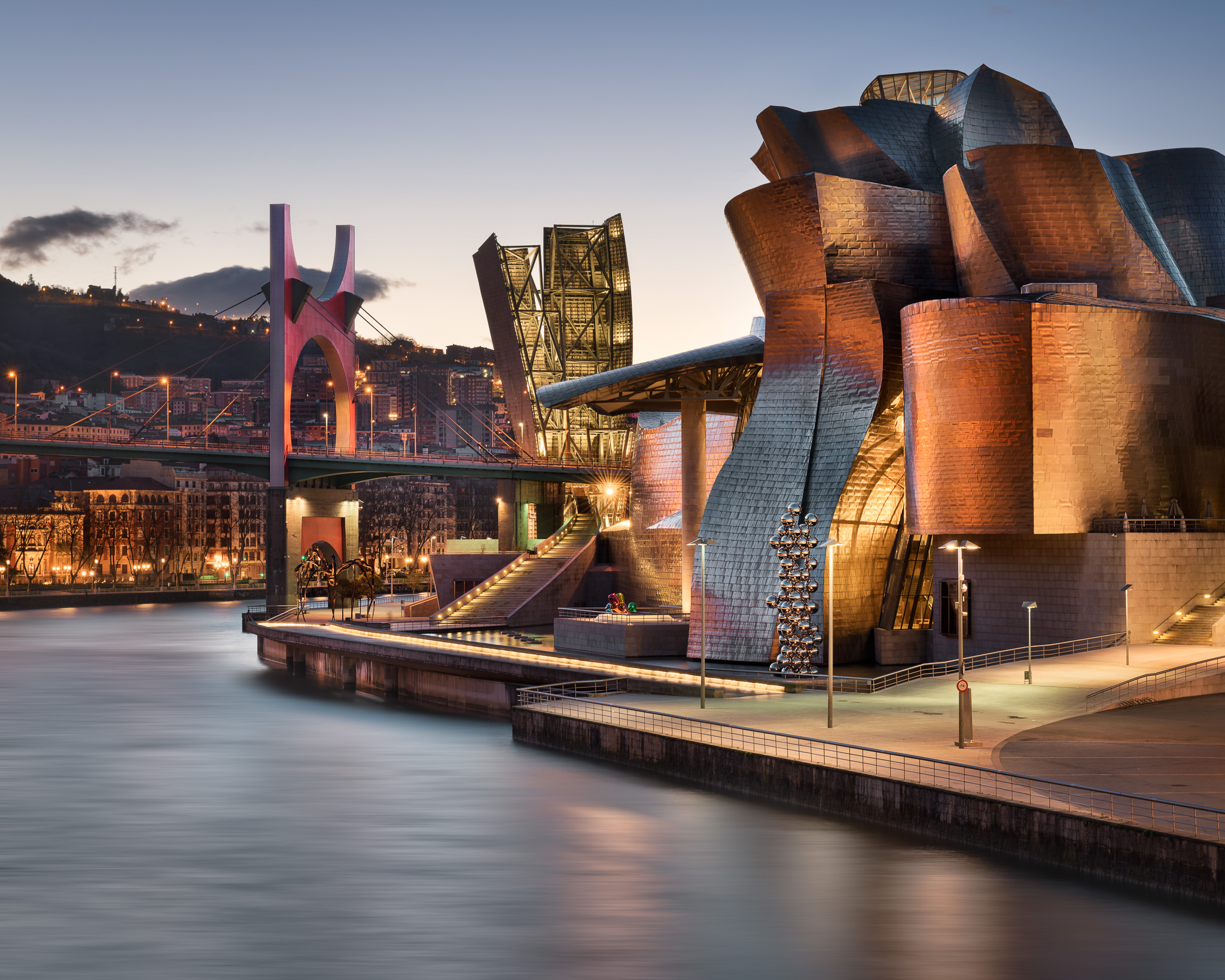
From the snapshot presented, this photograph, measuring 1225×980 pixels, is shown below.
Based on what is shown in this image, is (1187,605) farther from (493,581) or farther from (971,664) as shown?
(493,581)

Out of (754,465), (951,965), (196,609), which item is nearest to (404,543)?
(196,609)

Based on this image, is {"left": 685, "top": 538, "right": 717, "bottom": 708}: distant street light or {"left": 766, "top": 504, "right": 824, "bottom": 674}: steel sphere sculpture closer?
{"left": 685, "top": 538, "right": 717, "bottom": 708}: distant street light

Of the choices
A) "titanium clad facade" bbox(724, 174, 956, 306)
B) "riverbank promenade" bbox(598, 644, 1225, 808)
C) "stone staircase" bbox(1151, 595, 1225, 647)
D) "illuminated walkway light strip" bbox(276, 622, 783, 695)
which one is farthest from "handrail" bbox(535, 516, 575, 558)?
"stone staircase" bbox(1151, 595, 1225, 647)

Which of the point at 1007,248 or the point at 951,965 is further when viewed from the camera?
the point at 1007,248

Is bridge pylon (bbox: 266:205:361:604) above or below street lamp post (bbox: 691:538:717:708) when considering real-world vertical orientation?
above

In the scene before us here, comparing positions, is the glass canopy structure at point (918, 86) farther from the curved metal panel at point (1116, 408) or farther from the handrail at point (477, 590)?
the handrail at point (477, 590)

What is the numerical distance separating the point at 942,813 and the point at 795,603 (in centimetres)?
1346

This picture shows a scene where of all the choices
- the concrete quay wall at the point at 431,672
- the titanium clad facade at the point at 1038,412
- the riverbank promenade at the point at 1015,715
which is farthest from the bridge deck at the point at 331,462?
the titanium clad facade at the point at 1038,412

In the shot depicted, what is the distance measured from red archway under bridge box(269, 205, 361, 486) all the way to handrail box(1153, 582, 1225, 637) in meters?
47.1

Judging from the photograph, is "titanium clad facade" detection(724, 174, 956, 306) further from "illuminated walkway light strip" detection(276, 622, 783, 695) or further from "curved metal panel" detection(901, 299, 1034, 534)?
"illuminated walkway light strip" detection(276, 622, 783, 695)

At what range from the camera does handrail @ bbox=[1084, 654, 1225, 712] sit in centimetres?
2319

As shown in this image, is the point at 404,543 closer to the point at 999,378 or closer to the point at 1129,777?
the point at 999,378

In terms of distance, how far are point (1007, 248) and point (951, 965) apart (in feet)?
73.2

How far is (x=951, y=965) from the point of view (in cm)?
1437
